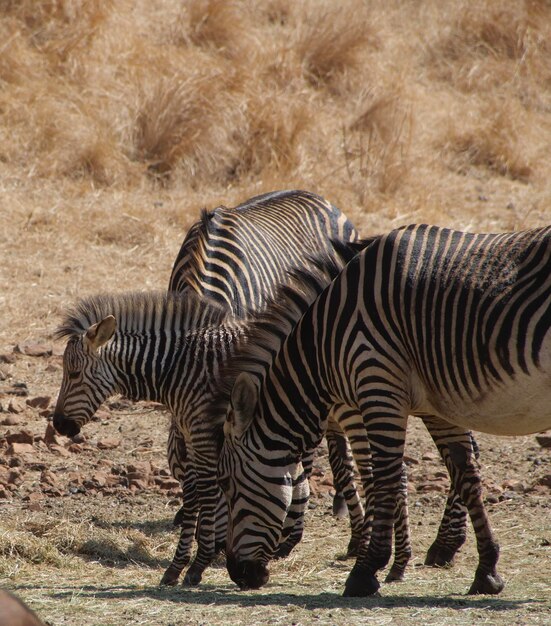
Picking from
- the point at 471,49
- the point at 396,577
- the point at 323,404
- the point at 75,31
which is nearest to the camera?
the point at 323,404

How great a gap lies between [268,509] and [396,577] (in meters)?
1.15

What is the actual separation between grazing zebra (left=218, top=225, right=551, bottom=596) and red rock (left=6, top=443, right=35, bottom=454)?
10.0ft

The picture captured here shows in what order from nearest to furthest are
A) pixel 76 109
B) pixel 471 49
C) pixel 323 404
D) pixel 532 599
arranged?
pixel 532 599
pixel 323 404
pixel 76 109
pixel 471 49

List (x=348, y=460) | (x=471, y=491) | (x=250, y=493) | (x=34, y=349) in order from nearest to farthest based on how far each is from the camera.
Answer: (x=250, y=493), (x=471, y=491), (x=348, y=460), (x=34, y=349)

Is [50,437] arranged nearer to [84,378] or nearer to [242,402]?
[84,378]

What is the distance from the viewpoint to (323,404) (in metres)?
6.30

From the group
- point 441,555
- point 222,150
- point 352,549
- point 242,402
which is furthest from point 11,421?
point 222,150

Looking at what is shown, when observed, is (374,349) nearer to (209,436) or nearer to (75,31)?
(209,436)

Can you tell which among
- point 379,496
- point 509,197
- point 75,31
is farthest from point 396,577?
point 75,31

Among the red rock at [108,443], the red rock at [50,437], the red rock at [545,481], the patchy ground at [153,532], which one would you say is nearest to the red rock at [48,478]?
the patchy ground at [153,532]

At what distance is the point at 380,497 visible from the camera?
234 inches

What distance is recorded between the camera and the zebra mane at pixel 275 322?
6.66 metres

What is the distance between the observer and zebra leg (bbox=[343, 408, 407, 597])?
232 inches

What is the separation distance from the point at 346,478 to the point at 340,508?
0.59 m
